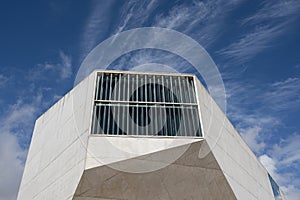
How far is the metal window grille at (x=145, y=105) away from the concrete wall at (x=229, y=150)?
0.78 metres

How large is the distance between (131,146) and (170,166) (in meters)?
2.19

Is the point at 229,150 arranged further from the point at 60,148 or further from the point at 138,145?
the point at 60,148

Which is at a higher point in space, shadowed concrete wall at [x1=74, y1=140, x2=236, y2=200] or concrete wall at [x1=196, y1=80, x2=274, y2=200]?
concrete wall at [x1=196, y1=80, x2=274, y2=200]

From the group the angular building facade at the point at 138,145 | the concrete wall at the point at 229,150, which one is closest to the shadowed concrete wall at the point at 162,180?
the angular building facade at the point at 138,145

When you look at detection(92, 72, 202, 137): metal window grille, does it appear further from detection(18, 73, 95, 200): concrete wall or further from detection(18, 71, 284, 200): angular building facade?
detection(18, 73, 95, 200): concrete wall

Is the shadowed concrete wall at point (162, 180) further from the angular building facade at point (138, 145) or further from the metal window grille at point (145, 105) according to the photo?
→ the metal window grille at point (145, 105)

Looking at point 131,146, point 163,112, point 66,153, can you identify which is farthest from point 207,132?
point 66,153

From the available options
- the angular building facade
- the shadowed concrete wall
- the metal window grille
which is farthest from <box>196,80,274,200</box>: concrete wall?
the shadowed concrete wall

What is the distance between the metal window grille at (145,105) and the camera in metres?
14.3

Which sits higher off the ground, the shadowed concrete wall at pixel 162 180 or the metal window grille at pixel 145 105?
the metal window grille at pixel 145 105

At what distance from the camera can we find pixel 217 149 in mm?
15273

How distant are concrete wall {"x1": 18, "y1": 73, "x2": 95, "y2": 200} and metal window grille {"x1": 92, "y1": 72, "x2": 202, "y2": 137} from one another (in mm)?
743

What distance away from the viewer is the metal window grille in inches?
564

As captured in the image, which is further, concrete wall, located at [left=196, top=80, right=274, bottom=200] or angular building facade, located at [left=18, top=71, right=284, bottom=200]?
concrete wall, located at [left=196, top=80, right=274, bottom=200]
